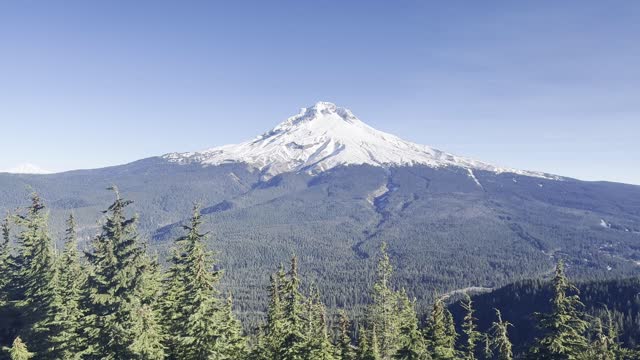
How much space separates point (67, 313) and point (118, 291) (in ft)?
33.0

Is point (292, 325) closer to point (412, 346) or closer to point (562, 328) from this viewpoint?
point (412, 346)

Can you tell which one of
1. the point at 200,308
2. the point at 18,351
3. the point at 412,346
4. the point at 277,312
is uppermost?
the point at 200,308

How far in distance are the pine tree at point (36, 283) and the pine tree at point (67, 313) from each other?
1.97ft

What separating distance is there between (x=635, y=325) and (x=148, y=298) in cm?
16895

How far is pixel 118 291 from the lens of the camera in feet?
107

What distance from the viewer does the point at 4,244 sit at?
54250 mm

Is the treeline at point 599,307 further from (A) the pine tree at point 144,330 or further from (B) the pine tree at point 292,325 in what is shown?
(A) the pine tree at point 144,330

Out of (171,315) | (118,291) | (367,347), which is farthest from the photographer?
(367,347)

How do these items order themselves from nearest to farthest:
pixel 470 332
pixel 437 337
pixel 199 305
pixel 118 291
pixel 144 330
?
pixel 144 330 < pixel 199 305 < pixel 437 337 < pixel 118 291 < pixel 470 332

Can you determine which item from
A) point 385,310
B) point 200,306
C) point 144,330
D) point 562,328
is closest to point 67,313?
point 144,330

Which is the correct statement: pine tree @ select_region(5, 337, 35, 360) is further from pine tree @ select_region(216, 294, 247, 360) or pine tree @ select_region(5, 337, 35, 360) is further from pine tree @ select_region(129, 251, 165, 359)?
pine tree @ select_region(216, 294, 247, 360)

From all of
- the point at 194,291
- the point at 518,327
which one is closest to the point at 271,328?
the point at 194,291

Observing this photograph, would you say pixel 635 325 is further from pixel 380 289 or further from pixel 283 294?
pixel 283 294

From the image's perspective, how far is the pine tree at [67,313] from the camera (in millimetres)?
37531
